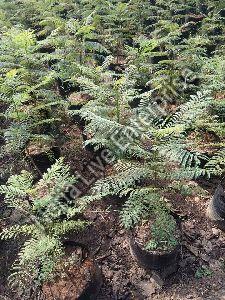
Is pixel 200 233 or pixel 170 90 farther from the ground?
pixel 170 90

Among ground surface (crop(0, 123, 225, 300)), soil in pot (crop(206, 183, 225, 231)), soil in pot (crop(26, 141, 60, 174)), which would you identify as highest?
soil in pot (crop(26, 141, 60, 174))

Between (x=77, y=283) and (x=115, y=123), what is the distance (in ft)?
4.77

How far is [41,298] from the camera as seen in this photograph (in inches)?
129

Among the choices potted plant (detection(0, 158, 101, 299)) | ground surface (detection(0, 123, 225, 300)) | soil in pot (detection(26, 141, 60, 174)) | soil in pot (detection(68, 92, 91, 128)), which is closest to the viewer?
potted plant (detection(0, 158, 101, 299))

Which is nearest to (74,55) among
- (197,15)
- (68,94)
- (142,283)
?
(68,94)

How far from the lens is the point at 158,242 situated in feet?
10.8

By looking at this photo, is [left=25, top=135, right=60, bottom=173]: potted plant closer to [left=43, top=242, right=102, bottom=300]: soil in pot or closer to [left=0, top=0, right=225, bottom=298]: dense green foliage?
[left=0, top=0, right=225, bottom=298]: dense green foliage

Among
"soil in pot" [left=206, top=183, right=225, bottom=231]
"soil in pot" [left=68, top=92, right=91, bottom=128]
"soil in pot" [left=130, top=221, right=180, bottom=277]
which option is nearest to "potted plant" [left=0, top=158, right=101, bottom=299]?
"soil in pot" [left=130, top=221, right=180, bottom=277]

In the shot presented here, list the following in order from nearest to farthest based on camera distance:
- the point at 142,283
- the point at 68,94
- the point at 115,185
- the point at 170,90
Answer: the point at 115,185 < the point at 142,283 < the point at 170,90 < the point at 68,94

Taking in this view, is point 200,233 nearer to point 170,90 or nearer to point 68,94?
point 170,90

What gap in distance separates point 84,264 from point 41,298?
1.61ft

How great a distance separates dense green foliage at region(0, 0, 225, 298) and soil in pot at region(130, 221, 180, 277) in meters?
0.09

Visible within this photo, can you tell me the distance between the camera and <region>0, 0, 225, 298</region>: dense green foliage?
3.09 meters

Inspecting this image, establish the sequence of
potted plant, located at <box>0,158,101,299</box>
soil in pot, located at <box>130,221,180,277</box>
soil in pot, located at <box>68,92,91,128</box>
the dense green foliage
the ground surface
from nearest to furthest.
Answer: potted plant, located at <box>0,158,101,299</box>
the dense green foliage
soil in pot, located at <box>130,221,180,277</box>
the ground surface
soil in pot, located at <box>68,92,91,128</box>
